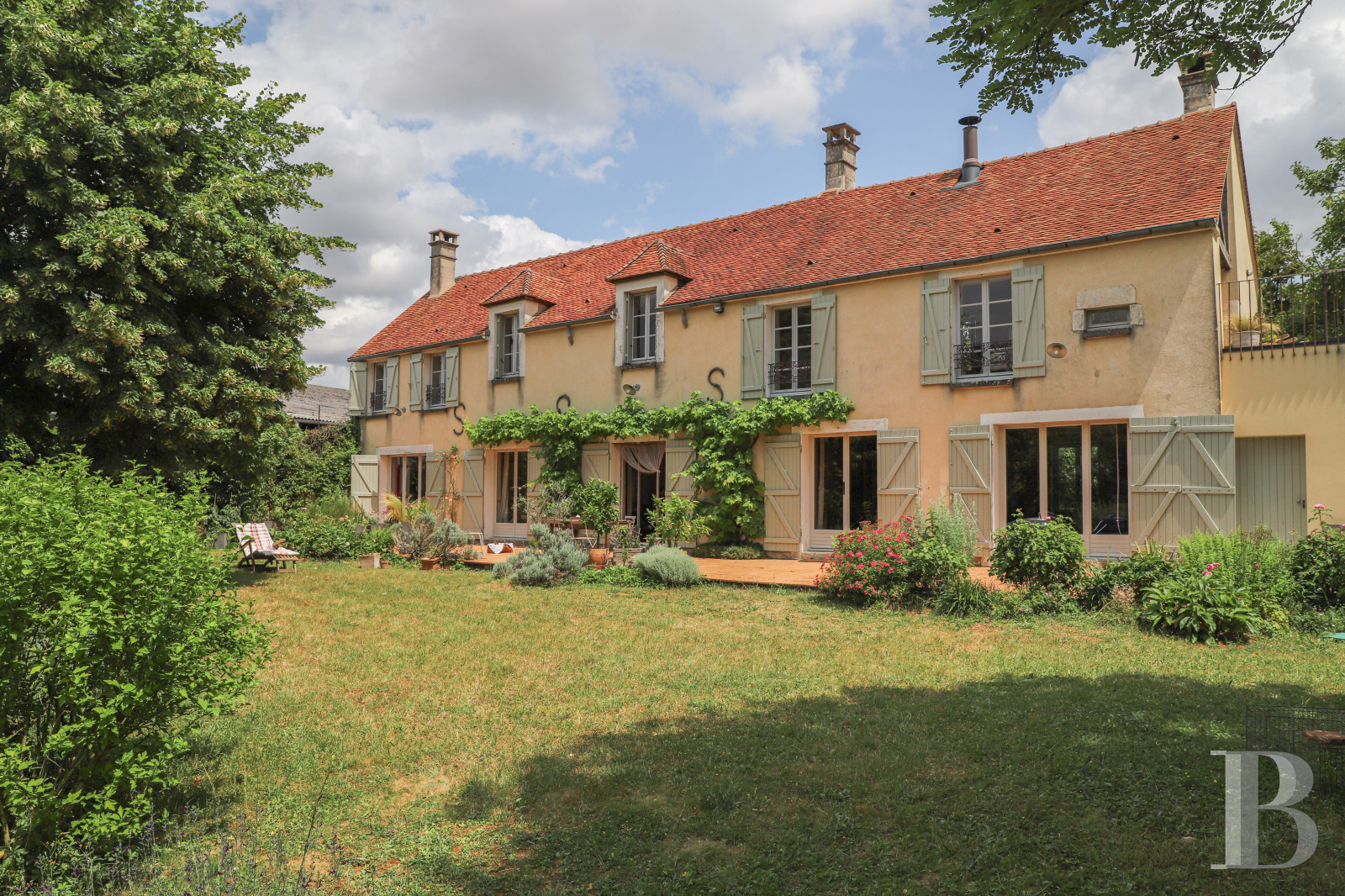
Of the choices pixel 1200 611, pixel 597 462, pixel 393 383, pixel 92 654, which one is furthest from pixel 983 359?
pixel 393 383

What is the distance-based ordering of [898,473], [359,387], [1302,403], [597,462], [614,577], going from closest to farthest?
[1302,403] < [614,577] < [898,473] < [597,462] < [359,387]

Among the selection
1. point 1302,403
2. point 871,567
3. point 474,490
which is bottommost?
point 871,567

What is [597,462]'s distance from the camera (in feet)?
50.9

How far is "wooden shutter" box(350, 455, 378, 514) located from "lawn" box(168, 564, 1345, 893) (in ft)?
39.2

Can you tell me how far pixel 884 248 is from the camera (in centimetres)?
1295

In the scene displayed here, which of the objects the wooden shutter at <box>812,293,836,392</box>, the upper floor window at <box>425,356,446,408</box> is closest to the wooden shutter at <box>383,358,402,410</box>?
the upper floor window at <box>425,356,446,408</box>

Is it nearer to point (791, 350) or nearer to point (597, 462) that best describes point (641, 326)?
point (597, 462)

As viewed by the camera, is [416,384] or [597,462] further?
[416,384]

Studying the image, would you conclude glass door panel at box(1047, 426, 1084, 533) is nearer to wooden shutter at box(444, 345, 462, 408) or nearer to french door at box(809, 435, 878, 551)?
french door at box(809, 435, 878, 551)

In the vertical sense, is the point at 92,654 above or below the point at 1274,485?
below

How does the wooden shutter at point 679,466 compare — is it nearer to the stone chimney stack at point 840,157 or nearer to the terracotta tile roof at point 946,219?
the terracotta tile roof at point 946,219

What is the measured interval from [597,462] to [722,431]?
10.3 ft

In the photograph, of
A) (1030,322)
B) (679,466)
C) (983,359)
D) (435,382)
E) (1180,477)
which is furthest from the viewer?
(435,382)

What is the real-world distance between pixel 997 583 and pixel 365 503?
47.4 ft
